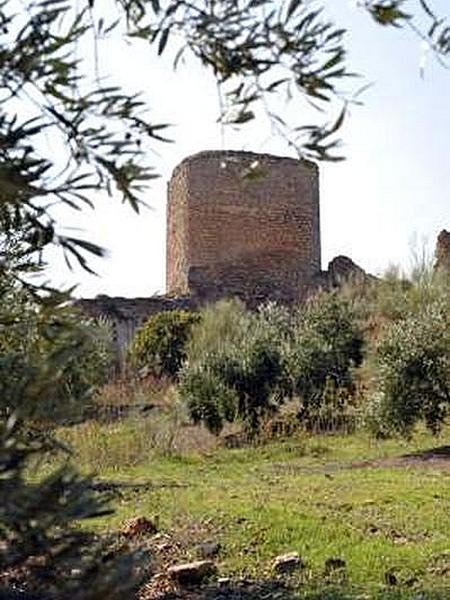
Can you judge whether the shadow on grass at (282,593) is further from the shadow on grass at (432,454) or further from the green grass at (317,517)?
the shadow on grass at (432,454)

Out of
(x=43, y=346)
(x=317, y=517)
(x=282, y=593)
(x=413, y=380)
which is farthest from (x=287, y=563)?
(x=413, y=380)

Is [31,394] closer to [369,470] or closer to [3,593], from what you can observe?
[3,593]

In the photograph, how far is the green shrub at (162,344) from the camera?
25.4 meters

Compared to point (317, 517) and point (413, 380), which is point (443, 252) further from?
point (317, 517)

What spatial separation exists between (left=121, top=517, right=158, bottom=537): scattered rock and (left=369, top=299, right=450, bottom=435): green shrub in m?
7.50

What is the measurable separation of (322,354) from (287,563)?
12.4 metres

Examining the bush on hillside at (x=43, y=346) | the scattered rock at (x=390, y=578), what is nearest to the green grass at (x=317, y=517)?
the scattered rock at (x=390, y=578)

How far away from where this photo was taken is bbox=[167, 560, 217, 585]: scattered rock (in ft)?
21.1

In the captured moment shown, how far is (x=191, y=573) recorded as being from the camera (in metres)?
6.44

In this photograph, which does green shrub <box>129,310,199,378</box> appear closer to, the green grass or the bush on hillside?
the green grass

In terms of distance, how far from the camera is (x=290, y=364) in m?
18.9

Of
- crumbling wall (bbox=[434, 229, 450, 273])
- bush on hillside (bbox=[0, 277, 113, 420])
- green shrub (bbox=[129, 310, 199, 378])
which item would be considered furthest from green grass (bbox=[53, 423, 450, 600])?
crumbling wall (bbox=[434, 229, 450, 273])

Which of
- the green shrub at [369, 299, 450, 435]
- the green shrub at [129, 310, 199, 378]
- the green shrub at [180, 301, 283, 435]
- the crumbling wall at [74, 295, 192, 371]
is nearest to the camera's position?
the green shrub at [369, 299, 450, 435]

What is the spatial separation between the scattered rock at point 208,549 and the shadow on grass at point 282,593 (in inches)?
25.5
